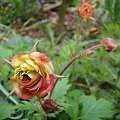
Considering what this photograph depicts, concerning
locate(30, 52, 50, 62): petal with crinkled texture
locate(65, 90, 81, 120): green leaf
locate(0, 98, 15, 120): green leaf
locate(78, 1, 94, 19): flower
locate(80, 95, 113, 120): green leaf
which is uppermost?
locate(30, 52, 50, 62): petal with crinkled texture

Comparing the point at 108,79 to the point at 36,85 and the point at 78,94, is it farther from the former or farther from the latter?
the point at 36,85

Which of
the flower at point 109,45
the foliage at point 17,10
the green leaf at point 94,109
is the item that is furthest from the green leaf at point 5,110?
the foliage at point 17,10

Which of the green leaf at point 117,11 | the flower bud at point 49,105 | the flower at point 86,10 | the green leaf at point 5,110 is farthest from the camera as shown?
the green leaf at point 117,11

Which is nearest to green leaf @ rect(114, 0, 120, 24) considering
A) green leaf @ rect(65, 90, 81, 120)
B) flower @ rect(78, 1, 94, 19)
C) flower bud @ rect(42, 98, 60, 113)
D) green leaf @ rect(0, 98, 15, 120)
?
flower @ rect(78, 1, 94, 19)

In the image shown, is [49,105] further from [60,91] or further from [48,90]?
[60,91]

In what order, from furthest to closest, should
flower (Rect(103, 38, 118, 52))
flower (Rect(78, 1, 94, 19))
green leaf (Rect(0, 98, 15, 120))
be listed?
flower (Rect(78, 1, 94, 19))
green leaf (Rect(0, 98, 15, 120))
flower (Rect(103, 38, 118, 52))

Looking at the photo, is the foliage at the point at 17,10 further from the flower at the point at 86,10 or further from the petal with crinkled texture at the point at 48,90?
the petal with crinkled texture at the point at 48,90

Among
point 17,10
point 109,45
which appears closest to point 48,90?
point 109,45

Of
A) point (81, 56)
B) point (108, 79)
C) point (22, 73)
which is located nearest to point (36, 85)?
point (22, 73)

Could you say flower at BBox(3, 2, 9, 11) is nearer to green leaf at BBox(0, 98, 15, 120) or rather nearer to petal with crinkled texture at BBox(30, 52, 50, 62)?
green leaf at BBox(0, 98, 15, 120)
